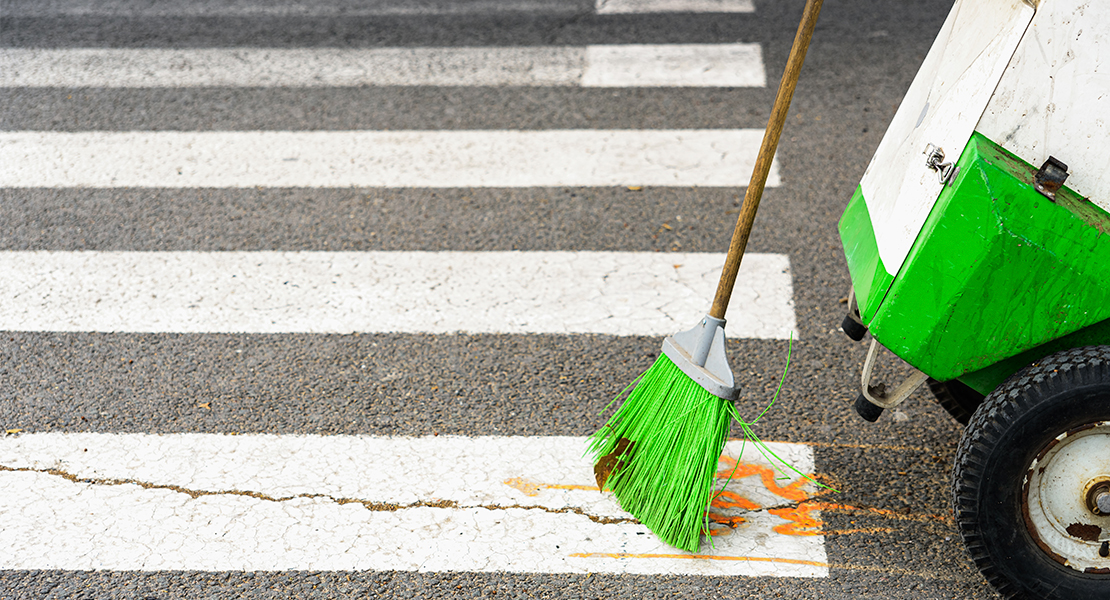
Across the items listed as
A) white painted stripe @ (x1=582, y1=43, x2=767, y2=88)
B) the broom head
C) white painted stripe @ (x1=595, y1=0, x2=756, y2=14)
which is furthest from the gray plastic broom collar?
white painted stripe @ (x1=595, y1=0, x2=756, y2=14)

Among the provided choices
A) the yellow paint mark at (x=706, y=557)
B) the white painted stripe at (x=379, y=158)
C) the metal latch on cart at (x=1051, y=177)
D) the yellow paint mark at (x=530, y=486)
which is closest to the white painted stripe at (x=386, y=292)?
the white painted stripe at (x=379, y=158)

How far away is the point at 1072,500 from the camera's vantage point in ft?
7.96

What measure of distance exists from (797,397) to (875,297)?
3.00 ft

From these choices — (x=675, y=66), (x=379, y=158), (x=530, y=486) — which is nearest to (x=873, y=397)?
(x=530, y=486)

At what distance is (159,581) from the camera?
8.66 feet

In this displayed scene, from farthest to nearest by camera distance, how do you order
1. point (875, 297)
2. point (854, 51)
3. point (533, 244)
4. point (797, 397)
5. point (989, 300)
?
point (854, 51) < point (533, 244) < point (797, 397) < point (875, 297) < point (989, 300)

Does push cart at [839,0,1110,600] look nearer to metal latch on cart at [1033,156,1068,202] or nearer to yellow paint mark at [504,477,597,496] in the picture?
metal latch on cart at [1033,156,1068,202]

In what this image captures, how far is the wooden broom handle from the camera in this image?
255 cm

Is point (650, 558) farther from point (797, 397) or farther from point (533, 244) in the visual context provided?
point (533, 244)

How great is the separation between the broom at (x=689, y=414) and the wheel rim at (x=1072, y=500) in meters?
0.82

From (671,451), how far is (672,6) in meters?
4.44

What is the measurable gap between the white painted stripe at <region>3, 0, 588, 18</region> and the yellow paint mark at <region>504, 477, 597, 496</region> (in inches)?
165

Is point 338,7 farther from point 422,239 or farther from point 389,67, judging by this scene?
point 422,239

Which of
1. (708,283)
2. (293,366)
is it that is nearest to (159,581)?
(293,366)
